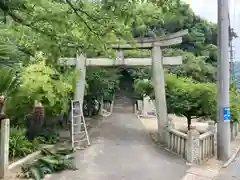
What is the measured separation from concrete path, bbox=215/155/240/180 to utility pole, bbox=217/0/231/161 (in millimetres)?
392

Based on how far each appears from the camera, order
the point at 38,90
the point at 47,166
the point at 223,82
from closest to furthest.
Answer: the point at 47,166 < the point at 223,82 < the point at 38,90

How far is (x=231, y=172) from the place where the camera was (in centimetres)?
855

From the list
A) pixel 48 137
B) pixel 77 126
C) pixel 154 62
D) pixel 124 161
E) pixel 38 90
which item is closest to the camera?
pixel 124 161

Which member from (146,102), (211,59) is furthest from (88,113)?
(211,59)

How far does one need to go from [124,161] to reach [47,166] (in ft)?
6.37

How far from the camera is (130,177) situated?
7395mm

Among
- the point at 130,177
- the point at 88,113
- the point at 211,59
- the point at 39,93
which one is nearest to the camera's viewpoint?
the point at 130,177

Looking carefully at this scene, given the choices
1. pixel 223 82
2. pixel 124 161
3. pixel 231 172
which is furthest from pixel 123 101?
pixel 231 172

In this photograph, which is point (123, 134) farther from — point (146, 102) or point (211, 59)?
point (211, 59)

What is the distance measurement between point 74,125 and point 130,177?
13.5ft

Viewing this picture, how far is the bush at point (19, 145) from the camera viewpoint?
27.5ft

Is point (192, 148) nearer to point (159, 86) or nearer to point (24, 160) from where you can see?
point (159, 86)

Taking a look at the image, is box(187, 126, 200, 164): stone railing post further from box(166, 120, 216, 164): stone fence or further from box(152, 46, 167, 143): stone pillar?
box(152, 46, 167, 143): stone pillar

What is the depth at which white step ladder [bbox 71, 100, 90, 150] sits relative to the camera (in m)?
10.7
